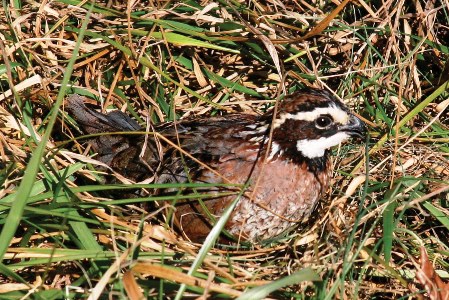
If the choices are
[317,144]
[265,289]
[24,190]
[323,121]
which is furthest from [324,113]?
[24,190]

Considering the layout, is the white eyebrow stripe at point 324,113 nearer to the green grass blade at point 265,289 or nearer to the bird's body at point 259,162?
the bird's body at point 259,162

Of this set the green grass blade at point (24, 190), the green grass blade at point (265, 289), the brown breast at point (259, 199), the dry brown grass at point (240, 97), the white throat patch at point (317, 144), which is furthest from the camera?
the white throat patch at point (317, 144)

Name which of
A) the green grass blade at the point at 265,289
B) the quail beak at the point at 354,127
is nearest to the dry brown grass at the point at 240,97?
the quail beak at the point at 354,127

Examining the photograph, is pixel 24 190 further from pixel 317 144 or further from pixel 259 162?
pixel 317 144

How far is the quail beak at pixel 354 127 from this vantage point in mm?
4543

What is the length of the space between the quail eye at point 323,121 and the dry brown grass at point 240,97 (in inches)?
15.7

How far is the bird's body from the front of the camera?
4.47m

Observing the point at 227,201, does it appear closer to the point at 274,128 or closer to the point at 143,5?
the point at 274,128

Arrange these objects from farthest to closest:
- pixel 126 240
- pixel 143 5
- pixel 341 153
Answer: pixel 143 5
pixel 341 153
pixel 126 240

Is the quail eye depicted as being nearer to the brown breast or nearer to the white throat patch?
the white throat patch

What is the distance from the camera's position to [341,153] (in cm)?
509

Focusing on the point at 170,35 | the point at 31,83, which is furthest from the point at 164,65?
the point at 31,83

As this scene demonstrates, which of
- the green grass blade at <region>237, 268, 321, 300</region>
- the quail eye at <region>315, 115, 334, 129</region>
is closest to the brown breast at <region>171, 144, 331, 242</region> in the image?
the quail eye at <region>315, 115, 334, 129</region>

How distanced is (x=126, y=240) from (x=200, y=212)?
0.73m
